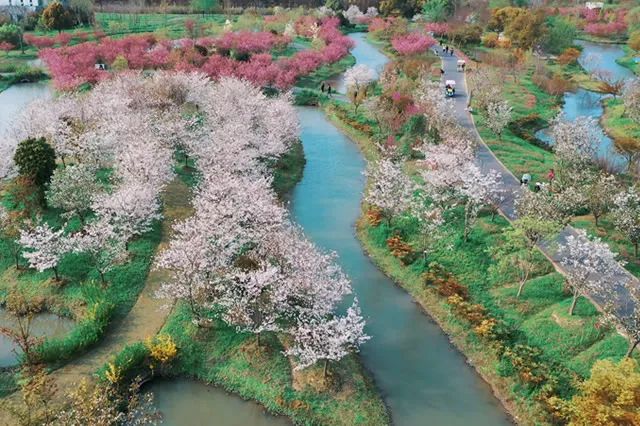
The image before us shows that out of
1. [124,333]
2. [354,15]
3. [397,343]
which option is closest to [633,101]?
[397,343]

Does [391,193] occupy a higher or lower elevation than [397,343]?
higher

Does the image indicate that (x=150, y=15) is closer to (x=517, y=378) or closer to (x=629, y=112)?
(x=629, y=112)

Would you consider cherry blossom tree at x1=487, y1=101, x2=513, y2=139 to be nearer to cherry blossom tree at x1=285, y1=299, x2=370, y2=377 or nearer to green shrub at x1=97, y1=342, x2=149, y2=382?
cherry blossom tree at x1=285, y1=299, x2=370, y2=377

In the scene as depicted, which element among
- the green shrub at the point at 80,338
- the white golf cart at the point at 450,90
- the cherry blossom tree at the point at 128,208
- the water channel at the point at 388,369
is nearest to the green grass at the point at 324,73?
the white golf cart at the point at 450,90

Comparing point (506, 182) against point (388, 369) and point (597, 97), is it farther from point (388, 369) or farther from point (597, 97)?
point (597, 97)

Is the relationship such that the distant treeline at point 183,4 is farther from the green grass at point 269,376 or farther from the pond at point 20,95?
the green grass at point 269,376

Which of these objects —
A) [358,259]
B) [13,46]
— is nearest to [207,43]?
[13,46]
